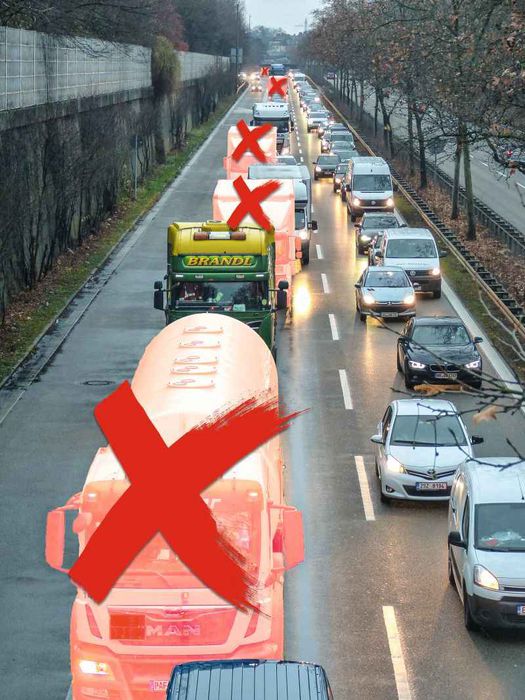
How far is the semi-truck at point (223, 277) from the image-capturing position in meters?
26.1

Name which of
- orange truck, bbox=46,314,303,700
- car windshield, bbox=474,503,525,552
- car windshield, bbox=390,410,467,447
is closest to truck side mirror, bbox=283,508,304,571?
orange truck, bbox=46,314,303,700

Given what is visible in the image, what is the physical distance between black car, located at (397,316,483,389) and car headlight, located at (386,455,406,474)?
277 inches

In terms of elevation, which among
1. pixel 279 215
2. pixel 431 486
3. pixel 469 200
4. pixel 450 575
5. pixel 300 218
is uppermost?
pixel 279 215

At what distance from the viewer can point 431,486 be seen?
69.8ft

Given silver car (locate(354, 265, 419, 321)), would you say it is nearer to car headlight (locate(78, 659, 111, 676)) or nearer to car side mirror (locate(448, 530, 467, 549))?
car side mirror (locate(448, 530, 467, 549))

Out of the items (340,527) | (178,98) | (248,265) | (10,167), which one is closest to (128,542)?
(340,527)

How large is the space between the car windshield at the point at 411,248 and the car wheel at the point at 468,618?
25501mm

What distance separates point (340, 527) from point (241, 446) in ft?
29.2

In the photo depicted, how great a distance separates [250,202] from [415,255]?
292 inches

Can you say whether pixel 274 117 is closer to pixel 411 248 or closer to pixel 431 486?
pixel 411 248

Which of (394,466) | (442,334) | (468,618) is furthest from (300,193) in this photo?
(468,618)

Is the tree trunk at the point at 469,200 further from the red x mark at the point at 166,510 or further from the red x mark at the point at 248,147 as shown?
the red x mark at the point at 166,510

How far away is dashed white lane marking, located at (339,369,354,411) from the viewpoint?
27797 millimetres

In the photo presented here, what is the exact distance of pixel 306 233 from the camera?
46.5 meters
